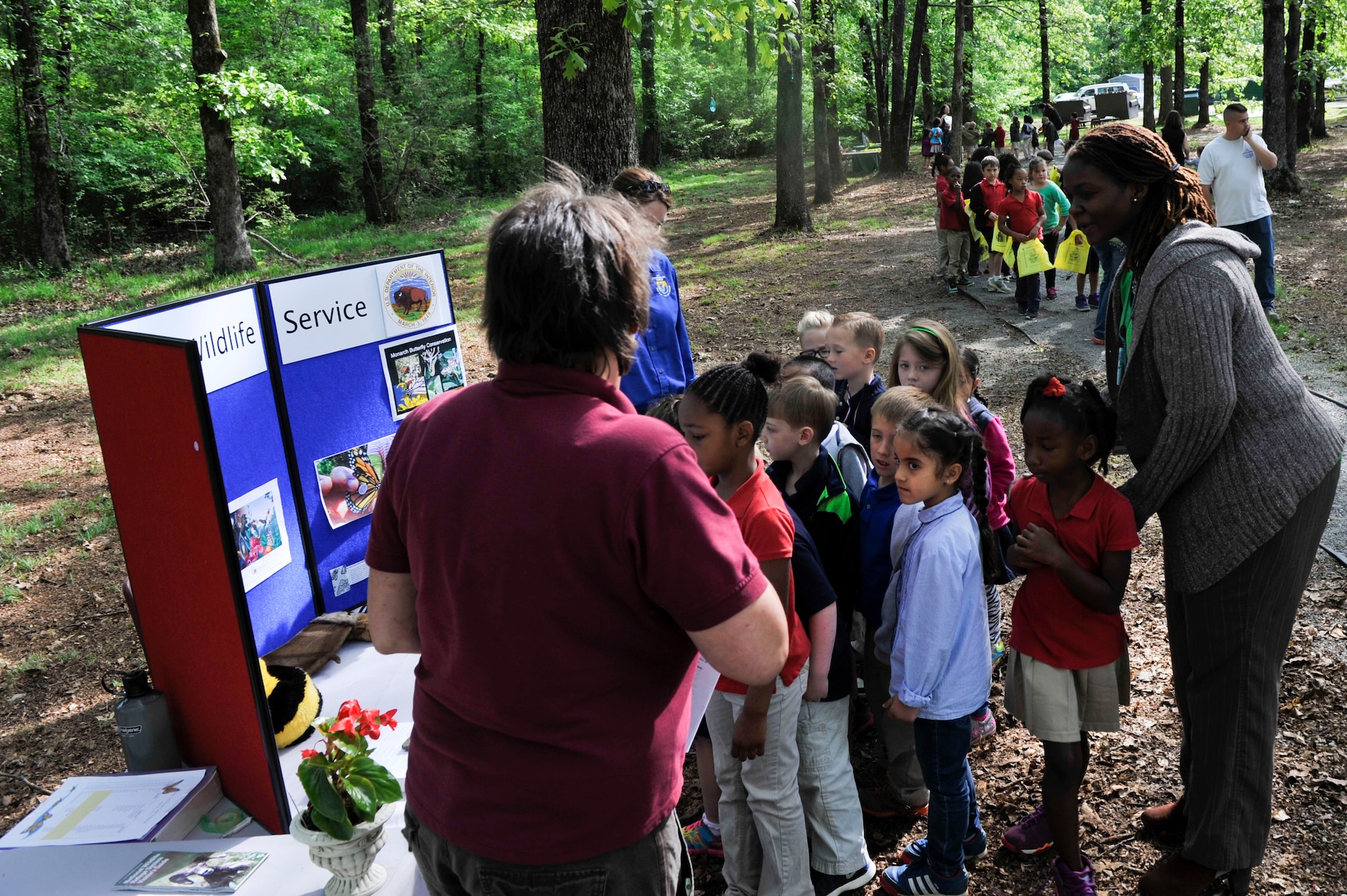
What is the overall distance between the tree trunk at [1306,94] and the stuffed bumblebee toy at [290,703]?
917 inches

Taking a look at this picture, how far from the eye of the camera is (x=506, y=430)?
1445mm

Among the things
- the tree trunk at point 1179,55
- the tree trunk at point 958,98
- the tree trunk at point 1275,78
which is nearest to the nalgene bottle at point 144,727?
the tree trunk at point 1275,78

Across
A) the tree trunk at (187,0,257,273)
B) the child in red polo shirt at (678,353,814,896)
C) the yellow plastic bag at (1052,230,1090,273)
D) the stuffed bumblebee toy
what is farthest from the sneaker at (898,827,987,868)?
the tree trunk at (187,0,257,273)

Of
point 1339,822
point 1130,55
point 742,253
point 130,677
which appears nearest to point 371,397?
point 130,677

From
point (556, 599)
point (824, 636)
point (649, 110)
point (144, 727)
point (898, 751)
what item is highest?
point (649, 110)

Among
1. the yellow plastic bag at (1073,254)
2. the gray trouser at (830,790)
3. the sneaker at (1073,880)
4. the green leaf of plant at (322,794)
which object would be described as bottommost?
the sneaker at (1073,880)

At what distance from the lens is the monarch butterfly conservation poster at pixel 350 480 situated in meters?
3.56

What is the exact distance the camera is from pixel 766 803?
274 cm

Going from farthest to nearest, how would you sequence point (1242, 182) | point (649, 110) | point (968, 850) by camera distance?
1. point (649, 110)
2. point (1242, 182)
3. point (968, 850)

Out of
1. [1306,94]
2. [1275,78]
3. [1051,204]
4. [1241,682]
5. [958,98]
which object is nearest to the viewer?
[1241,682]

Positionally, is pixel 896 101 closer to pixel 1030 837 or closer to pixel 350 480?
pixel 350 480

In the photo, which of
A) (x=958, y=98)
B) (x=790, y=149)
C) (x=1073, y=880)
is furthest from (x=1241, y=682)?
(x=958, y=98)

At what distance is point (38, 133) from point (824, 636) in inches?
768

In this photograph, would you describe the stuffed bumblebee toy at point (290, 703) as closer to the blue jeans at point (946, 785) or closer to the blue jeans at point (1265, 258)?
the blue jeans at point (946, 785)
